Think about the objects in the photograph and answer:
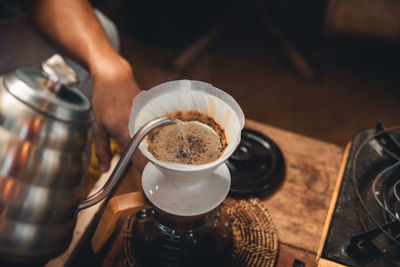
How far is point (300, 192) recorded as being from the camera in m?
1.09

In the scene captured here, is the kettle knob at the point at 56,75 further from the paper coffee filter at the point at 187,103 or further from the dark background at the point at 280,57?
the dark background at the point at 280,57

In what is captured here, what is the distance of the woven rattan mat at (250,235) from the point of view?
0.90m

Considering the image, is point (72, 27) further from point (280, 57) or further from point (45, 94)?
point (280, 57)

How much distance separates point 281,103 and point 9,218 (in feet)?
6.52

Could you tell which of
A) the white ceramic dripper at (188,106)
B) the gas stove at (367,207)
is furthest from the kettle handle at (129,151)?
the gas stove at (367,207)

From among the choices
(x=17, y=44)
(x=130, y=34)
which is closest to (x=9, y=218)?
(x=17, y=44)

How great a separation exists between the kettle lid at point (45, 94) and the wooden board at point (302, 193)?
0.66 metres

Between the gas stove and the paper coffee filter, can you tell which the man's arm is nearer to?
the paper coffee filter

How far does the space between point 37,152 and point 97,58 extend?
1.96ft

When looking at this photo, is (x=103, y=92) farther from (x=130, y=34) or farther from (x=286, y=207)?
(x=130, y=34)

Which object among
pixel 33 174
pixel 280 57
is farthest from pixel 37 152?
pixel 280 57

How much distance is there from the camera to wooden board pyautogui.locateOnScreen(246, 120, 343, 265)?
976 mm

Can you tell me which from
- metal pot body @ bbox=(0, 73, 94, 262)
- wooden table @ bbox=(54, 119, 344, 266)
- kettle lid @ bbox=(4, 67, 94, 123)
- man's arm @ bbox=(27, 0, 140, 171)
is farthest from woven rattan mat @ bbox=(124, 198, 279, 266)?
kettle lid @ bbox=(4, 67, 94, 123)

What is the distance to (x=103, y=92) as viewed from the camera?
97 centimetres
